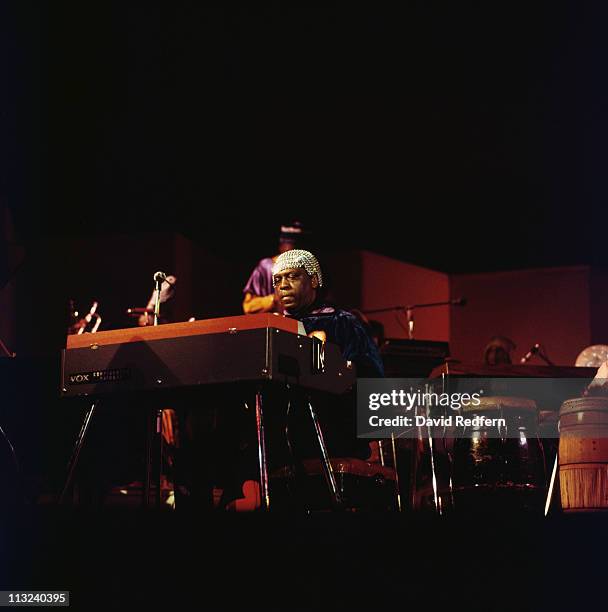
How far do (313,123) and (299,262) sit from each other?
329 centimetres

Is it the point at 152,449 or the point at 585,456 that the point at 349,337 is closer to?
the point at 152,449

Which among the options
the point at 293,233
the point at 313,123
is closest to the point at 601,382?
the point at 293,233

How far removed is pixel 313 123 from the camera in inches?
327

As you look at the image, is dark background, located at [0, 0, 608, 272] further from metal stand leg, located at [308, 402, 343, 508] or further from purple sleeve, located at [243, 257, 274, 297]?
metal stand leg, located at [308, 402, 343, 508]

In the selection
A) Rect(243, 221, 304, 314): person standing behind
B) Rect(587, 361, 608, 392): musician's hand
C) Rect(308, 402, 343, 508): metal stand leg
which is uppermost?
Rect(243, 221, 304, 314): person standing behind

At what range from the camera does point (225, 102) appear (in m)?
7.91

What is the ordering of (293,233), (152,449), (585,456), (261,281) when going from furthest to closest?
(261,281) → (293,233) → (152,449) → (585,456)

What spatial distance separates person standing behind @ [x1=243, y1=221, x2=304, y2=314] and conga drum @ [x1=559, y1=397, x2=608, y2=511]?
10.3ft

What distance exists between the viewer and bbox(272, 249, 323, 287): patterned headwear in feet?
17.2

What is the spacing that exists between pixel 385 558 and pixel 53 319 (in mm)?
6803

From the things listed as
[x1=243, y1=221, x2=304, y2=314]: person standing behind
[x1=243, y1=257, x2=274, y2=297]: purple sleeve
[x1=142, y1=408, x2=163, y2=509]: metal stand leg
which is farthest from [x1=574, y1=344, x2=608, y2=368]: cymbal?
[x1=142, y1=408, x2=163, y2=509]: metal stand leg

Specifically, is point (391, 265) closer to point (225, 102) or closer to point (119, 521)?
point (225, 102)

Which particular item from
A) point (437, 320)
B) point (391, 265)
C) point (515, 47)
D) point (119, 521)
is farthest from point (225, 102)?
point (119, 521)

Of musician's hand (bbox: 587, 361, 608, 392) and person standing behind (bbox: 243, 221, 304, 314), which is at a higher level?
person standing behind (bbox: 243, 221, 304, 314)
